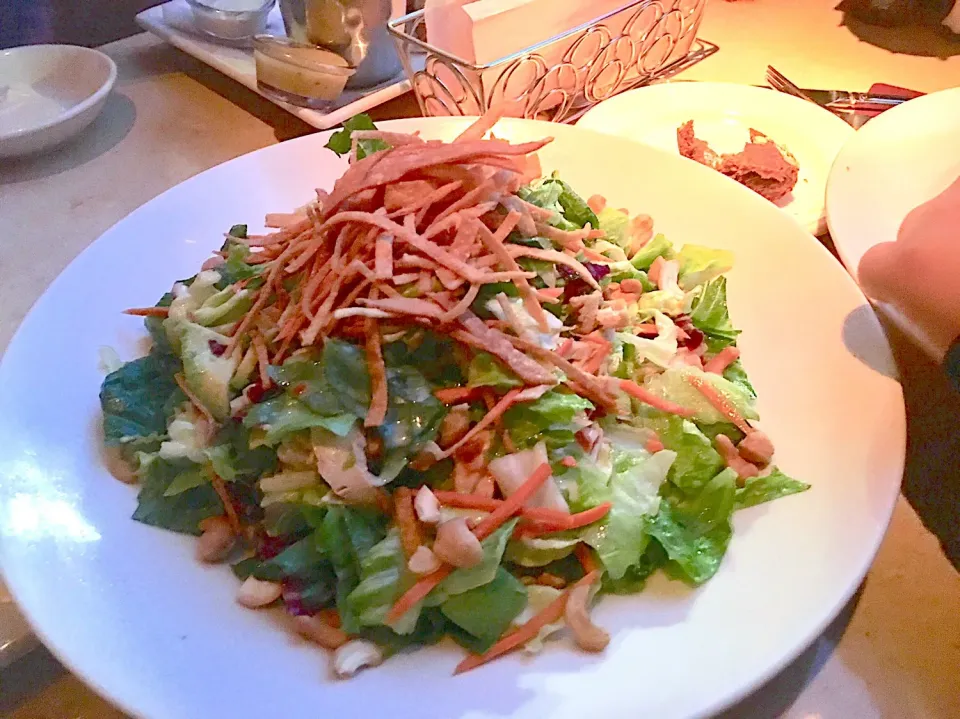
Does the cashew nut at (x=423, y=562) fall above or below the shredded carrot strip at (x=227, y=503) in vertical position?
above

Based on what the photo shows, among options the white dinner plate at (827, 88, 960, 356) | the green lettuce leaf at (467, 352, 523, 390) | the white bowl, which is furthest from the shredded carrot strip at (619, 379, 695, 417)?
the white bowl

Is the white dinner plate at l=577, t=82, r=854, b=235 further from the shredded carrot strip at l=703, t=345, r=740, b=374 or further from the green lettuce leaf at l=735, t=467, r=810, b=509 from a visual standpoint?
the green lettuce leaf at l=735, t=467, r=810, b=509

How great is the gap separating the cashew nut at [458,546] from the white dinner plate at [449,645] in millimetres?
123

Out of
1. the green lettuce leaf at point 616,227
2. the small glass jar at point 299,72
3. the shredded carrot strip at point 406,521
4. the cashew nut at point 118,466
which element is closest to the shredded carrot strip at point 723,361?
the green lettuce leaf at point 616,227

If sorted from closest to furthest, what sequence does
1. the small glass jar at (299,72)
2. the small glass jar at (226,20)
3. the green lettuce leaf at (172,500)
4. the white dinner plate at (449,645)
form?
the white dinner plate at (449,645)
the green lettuce leaf at (172,500)
the small glass jar at (299,72)
the small glass jar at (226,20)

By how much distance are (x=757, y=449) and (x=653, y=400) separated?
0.17 meters

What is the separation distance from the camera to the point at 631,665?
89 cm

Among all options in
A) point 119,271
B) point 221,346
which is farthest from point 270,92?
point 221,346

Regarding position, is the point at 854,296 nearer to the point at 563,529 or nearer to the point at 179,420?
the point at 563,529

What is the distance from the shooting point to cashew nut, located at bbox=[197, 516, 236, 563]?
1043mm

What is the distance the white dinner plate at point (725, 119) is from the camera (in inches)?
70.2

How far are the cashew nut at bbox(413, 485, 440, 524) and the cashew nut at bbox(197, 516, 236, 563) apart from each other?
287 mm

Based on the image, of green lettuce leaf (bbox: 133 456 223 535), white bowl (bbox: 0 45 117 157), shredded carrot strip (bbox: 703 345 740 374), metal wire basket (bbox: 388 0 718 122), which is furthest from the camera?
white bowl (bbox: 0 45 117 157)

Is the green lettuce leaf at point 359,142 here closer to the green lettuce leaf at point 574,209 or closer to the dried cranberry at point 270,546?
the green lettuce leaf at point 574,209
